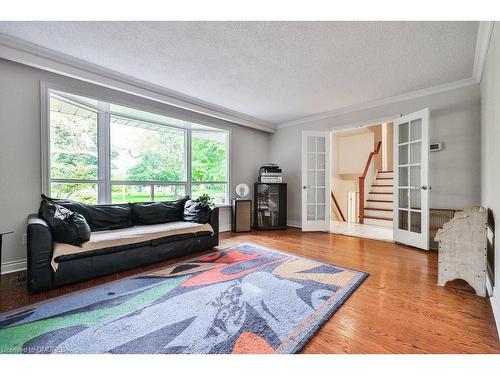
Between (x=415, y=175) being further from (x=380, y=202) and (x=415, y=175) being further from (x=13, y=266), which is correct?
(x=13, y=266)

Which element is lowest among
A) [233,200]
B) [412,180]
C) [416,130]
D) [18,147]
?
[233,200]

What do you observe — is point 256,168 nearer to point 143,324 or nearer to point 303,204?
point 303,204

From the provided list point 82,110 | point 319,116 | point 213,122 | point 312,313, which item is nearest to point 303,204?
point 319,116

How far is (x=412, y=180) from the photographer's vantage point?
343 centimetres

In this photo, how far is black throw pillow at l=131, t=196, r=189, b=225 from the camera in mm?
3203

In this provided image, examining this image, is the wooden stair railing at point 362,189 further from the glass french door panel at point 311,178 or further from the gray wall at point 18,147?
the gray wall at point 18,147

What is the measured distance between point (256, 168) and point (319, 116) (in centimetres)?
177

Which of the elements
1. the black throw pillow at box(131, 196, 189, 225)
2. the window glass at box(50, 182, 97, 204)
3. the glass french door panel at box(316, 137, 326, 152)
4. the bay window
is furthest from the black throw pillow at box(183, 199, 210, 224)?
the glass french door panel at box(316, 137, 326, 152)

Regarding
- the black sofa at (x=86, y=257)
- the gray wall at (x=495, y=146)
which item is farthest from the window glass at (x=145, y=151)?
the gray wall at (x=495, y=146)

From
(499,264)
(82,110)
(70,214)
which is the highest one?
(82,110)

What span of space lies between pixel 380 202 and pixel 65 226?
6.39 metres

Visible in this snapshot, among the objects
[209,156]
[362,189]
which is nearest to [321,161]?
[362,189]
